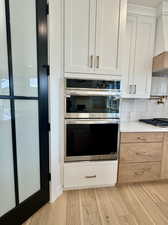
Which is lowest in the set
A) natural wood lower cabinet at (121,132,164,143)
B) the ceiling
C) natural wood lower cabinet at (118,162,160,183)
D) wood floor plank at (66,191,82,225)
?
wood floor plank at (66,191,82,225)

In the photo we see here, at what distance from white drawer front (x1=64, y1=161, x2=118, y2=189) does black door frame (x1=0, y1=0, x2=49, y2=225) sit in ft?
1.02

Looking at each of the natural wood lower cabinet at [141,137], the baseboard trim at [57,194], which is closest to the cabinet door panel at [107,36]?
the natural wood lower cabinet at [141,137]

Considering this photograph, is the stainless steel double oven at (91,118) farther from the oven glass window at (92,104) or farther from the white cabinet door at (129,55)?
the white cabinet door at (129,55)

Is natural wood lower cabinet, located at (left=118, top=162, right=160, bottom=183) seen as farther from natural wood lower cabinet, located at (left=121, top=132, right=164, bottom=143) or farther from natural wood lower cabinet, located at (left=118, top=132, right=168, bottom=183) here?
natural wood lower cabinet, located at (left=121, top=132, right=164, bottom=143)

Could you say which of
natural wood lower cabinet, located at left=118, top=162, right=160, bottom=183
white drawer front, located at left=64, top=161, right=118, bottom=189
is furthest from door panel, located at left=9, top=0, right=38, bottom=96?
natural wood lower cabinet, located at left=118, top=162, right=160, bottom=183

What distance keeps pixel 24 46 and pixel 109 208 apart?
2.04 metres

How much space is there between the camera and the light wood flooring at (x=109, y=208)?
149 cm

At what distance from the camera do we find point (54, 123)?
164cm

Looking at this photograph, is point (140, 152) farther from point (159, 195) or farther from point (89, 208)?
point (89, 208)

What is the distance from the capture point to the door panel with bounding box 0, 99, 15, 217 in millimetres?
1231

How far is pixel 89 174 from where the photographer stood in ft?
6.25

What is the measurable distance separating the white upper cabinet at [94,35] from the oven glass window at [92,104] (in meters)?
0.33

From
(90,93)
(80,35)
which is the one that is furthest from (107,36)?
(90,93)

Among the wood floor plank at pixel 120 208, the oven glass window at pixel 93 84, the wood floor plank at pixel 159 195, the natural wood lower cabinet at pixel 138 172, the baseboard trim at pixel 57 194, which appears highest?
the oven glass window at pixel 93 84
